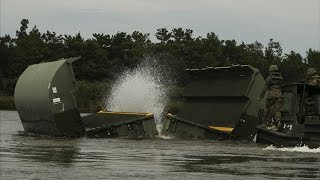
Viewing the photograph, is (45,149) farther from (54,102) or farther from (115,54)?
(115,54)

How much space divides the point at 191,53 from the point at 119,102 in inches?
2529

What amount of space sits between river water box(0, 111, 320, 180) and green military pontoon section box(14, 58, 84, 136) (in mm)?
1173

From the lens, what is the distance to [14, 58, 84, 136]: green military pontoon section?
22406 millimetres

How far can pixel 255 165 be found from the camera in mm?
13766

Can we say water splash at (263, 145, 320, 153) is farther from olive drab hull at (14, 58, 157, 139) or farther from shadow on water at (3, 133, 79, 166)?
olive drab hull at (14, 58, 157, 139)

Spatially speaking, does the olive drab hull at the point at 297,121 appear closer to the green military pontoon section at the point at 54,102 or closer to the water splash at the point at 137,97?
the green military pontoon section at the point at 54,102

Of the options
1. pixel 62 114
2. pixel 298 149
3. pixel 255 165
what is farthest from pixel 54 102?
pixel 255 165

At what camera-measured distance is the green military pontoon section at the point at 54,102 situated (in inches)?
882

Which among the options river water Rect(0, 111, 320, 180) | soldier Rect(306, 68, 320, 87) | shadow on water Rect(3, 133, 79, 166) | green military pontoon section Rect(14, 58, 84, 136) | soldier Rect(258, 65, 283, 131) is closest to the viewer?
river water Rect(0, 111, 320, 180)

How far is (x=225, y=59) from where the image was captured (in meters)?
95.2

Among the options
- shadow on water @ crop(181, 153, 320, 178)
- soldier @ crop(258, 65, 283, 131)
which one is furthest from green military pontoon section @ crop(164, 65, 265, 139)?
shadow on water @ crop(181, 153, 320, 178)

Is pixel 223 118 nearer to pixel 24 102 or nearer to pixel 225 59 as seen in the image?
pixel 24 102

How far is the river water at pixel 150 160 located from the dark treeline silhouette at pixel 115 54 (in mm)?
58838

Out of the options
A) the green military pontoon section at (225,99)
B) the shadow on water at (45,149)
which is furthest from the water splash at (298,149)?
the shadow on water at (45,149)
